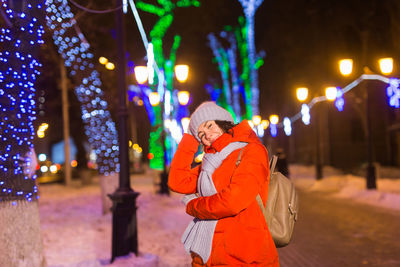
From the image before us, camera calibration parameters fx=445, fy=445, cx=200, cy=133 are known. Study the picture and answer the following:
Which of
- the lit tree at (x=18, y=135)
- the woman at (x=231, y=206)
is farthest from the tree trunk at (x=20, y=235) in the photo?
the woman at (x=231, y=206)

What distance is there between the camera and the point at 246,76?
34312 millimetres

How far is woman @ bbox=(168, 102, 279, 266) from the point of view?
9.09ft

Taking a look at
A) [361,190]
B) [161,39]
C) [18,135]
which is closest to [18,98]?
[18,135]

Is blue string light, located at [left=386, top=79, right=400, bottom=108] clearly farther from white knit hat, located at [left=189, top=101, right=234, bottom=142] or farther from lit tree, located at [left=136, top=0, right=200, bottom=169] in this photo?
white knit hat, located at [left=189, top=101, right=234, bottom=142]

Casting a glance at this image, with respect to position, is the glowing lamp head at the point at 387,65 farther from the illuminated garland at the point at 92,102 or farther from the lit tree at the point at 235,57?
the lit tree at the point at 235,57

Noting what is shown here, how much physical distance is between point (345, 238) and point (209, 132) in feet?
21.5

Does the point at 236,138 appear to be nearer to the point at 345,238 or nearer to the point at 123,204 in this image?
the point at 123,204

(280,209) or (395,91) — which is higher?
(395,91)

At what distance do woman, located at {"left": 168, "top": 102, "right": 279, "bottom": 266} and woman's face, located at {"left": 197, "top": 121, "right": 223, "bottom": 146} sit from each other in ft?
0.18

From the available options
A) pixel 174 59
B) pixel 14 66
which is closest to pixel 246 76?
pixel 174 59

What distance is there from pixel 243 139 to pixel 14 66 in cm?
297

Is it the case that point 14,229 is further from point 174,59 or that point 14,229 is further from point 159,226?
point 174,59

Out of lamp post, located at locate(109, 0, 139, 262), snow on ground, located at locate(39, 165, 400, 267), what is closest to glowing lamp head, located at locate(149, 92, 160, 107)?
Answer: snow on ground, located at locate(39, 165, 400, 267)

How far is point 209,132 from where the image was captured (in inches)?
128
